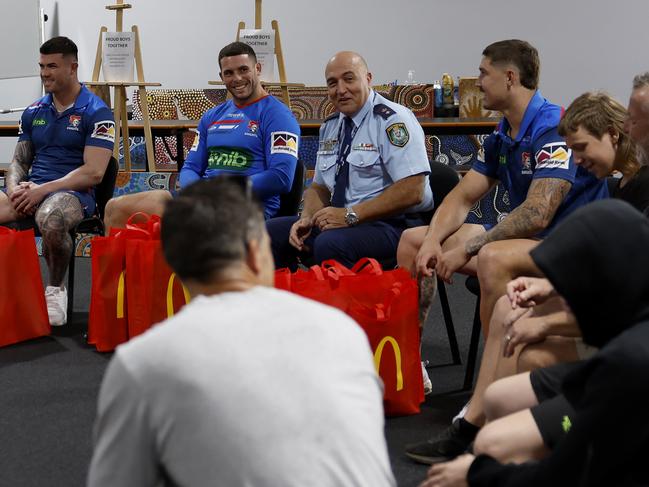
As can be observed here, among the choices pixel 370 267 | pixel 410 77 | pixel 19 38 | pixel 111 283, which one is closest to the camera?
pixel 370 267

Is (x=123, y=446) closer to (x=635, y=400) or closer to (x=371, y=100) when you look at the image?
(x=635, y=400)

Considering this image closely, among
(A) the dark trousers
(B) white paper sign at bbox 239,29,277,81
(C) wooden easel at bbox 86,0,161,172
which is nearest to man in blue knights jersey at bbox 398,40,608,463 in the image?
(A) the dark trousers

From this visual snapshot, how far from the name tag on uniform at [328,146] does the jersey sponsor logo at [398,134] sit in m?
0.24

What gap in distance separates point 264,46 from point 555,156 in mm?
3172

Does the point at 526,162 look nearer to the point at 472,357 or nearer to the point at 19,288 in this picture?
the point at 472,357

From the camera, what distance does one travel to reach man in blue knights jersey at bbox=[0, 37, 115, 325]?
4.00m

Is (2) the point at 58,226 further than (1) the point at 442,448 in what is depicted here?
Yes


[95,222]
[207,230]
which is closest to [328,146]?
[95,222]

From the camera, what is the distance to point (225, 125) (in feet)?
12.7

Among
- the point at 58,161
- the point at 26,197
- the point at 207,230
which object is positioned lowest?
the point at 26,197

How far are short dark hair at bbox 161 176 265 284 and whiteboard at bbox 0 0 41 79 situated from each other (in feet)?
23.7

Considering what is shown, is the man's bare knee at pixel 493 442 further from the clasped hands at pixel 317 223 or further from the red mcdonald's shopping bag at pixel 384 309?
the clasped hands at pixel 317 223

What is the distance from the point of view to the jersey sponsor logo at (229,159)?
3.82 m

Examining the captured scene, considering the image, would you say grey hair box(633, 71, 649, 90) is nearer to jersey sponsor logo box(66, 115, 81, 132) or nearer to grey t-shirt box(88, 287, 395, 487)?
grey t-shirt box(88, 287, 395, 487)
